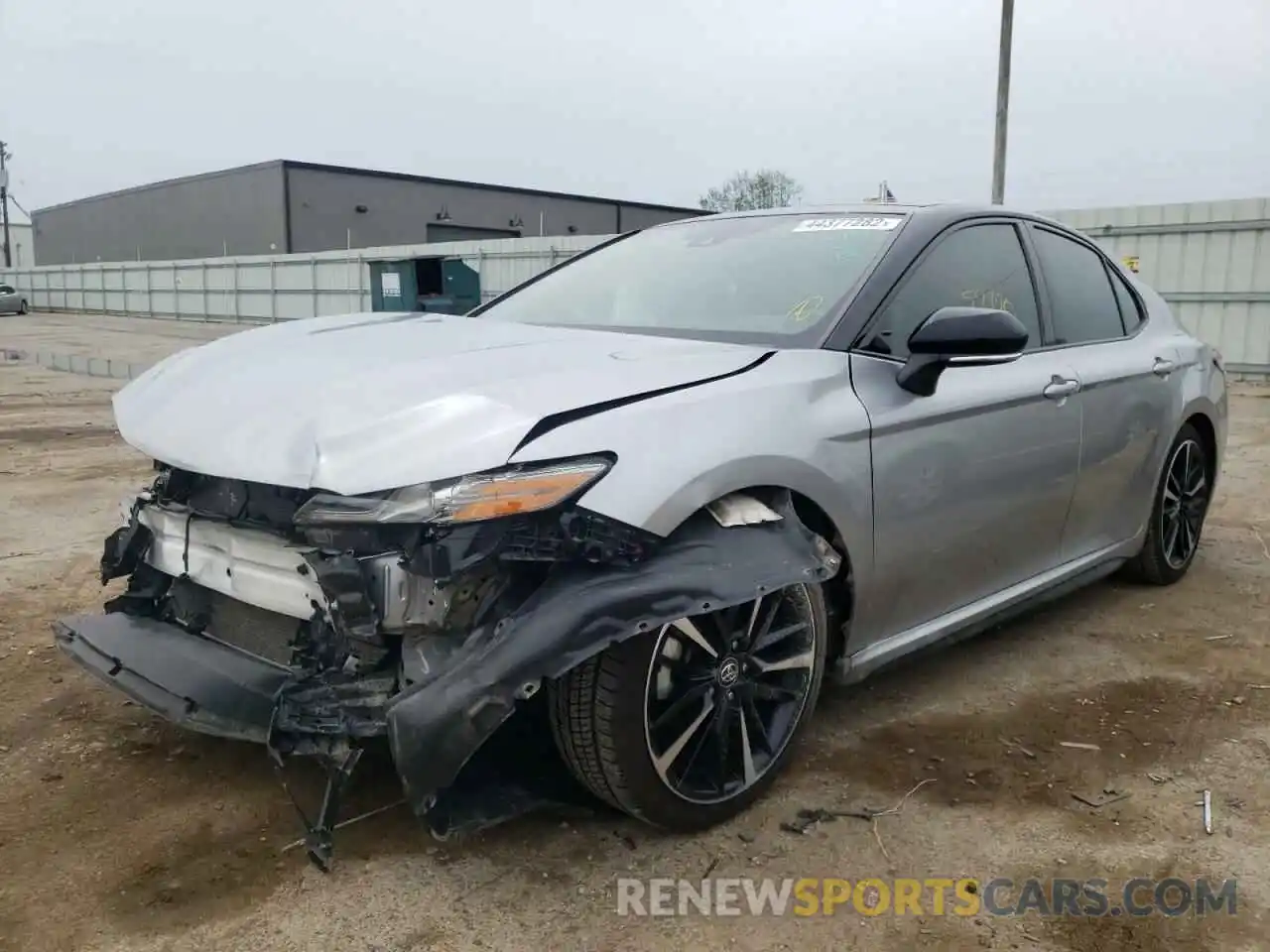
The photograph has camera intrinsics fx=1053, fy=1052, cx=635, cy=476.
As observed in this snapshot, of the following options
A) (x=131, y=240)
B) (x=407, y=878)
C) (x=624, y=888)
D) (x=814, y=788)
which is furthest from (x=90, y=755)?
(x=131, y=240)

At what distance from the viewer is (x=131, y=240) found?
52125 millimetres

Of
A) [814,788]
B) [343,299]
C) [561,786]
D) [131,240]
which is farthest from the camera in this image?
[131,240]

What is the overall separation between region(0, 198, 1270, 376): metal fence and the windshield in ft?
31.6

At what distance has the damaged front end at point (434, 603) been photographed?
6.91 ft

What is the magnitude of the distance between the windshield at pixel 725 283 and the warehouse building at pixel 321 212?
1587 inches

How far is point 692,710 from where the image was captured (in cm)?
245

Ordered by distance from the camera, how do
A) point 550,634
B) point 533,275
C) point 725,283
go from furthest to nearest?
point 533,275 → point 725,283 → point 550,634

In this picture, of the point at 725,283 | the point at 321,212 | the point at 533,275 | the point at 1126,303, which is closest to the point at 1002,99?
the point at 533,275

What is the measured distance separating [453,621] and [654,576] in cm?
44

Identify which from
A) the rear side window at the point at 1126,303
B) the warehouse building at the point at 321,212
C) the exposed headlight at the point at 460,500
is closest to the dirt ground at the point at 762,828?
the exposed headlight at the point at 460,500

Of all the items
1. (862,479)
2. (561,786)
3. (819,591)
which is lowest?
(561,786)

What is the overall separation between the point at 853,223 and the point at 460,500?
1.83 m

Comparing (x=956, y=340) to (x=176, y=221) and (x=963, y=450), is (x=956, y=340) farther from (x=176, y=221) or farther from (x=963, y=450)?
(x=176, y=221)

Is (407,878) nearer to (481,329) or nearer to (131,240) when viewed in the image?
(481,329)
